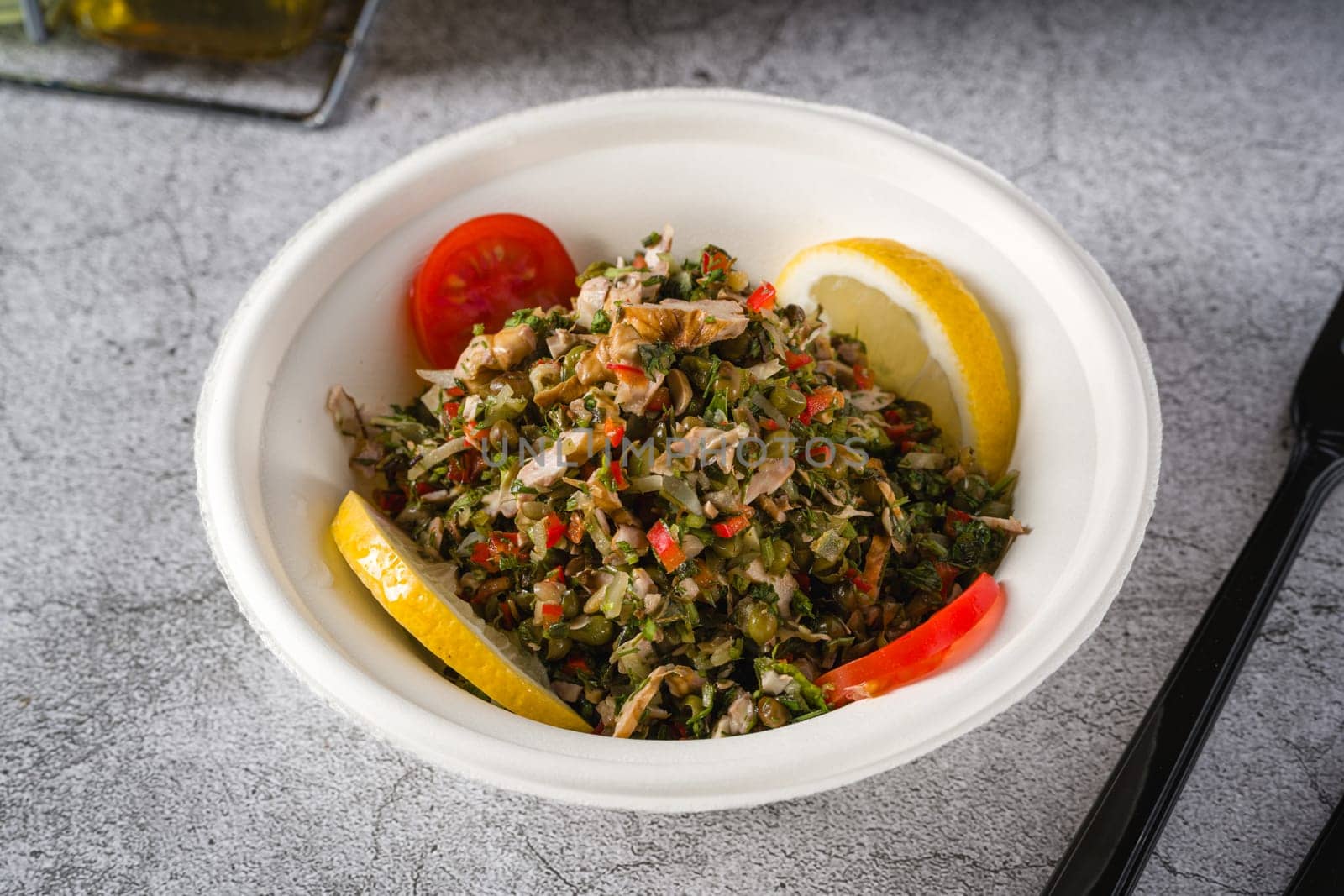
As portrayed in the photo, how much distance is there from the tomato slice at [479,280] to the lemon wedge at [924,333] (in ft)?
1.72

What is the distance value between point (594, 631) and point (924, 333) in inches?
31.3

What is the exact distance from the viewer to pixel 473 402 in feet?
6.05

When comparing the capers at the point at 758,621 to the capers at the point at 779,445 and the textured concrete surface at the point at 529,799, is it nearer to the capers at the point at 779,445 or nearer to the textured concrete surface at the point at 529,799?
the capers at the point at 779,445

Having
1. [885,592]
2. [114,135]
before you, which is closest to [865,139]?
[885,592]

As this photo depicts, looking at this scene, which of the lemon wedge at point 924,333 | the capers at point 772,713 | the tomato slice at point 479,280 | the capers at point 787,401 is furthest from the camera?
the tomato slice at point 479,280

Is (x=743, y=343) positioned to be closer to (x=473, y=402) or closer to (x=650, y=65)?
(x=473, y=402)

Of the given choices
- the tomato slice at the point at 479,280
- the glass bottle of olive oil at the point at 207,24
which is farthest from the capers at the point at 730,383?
the glass bottle of olive oil at the point at 207,24

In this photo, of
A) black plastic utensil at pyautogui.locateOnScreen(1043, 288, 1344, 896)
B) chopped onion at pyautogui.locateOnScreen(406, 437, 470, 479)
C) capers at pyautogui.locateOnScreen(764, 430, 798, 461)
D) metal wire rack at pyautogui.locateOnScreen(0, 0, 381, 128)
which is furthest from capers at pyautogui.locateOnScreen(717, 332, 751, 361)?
metal wire rack at pyautogui.locateOnScreen(0, 0, 381, 128)

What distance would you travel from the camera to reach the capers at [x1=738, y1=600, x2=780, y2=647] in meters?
1.67

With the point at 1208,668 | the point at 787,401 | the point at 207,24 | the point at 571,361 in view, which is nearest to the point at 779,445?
the point at 787,401

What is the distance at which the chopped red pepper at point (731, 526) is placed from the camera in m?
1.65

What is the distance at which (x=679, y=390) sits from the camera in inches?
66.9

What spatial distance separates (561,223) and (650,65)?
126cm

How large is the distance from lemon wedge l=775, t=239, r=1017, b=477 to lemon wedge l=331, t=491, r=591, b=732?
85cm
